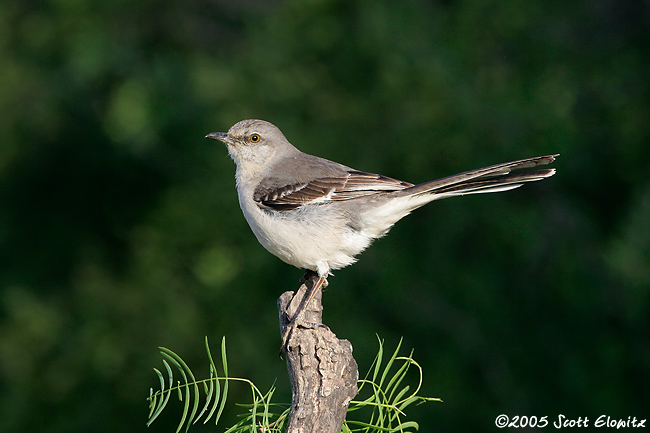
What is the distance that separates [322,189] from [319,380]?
6.37 ft

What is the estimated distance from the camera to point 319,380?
288 centimetres

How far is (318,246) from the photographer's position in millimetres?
4273

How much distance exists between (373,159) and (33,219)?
223 inches

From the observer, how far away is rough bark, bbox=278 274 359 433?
2.78 meters

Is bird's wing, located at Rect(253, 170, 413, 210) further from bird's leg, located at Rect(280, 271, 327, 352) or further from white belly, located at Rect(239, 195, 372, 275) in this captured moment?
bird's leg, located at Rect(280, 271, 327, 352)

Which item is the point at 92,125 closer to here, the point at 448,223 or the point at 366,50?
the point at 366,50

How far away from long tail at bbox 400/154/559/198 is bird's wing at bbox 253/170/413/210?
51 cm

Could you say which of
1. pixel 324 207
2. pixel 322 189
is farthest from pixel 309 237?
pixel 322 189

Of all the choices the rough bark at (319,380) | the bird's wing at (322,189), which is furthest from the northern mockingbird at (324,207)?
the rough bark at (319,380)

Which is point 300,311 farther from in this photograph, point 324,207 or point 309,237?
point 324,207

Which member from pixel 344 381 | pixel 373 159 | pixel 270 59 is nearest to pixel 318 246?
pixel 344 381

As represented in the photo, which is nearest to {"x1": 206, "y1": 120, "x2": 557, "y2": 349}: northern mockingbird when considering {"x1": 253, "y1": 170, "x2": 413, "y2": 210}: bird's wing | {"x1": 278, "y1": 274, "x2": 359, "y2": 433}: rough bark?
{"x1": 253, "y1": 170, "x2": 413, "y2": 210}: bird's wing

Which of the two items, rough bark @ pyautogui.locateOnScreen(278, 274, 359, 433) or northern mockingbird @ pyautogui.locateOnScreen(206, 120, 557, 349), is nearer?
rough bark @ pyautogui.locateOnScreen(278, 274, 359, 433)

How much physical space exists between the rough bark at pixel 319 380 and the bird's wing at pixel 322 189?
1.50 meters
